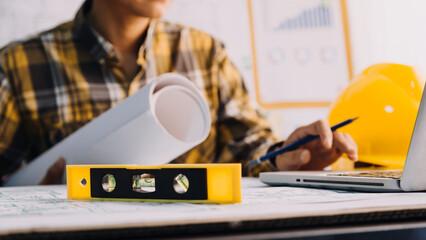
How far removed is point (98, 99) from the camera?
1171 millimetres

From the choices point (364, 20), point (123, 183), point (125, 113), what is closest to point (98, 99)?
point (125, 113)

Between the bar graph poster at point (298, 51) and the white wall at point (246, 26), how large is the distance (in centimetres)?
5

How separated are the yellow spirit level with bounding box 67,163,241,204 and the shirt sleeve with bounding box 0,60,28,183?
0.81m

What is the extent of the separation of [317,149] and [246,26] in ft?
5.23

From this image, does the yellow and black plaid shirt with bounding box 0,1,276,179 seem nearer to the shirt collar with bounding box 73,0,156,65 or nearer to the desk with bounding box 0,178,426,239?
the shirt collar with bounding box 73,0,156,65

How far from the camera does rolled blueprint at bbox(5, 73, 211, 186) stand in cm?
61

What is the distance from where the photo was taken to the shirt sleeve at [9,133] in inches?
44.4

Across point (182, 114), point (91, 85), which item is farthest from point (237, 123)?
point (182, 114)

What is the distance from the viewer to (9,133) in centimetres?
114

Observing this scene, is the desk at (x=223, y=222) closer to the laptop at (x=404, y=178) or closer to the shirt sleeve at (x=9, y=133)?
the laptop at (x=404, y=178)

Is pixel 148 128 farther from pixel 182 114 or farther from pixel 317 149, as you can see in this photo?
pixel 317 149

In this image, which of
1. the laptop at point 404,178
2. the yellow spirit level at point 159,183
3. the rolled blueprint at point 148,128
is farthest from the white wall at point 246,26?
the yellow spirit level at point 159,183

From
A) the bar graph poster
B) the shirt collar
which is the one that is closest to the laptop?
the shirt collar

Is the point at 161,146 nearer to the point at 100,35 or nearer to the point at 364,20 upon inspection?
the point at 100,35
